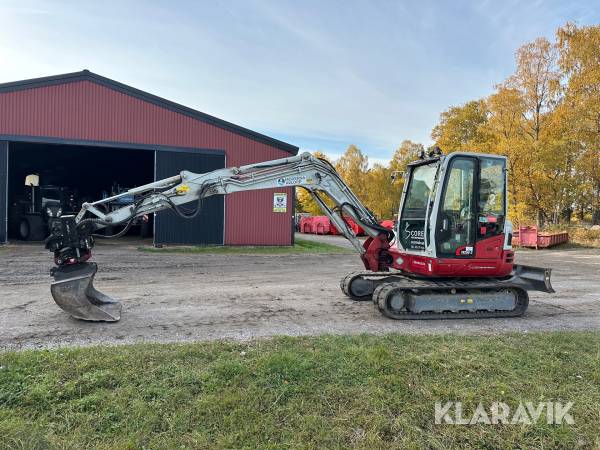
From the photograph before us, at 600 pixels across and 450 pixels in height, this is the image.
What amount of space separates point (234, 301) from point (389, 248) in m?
3.16

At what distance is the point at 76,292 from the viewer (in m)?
6.61

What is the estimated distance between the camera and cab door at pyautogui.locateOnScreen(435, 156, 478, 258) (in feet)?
24.5

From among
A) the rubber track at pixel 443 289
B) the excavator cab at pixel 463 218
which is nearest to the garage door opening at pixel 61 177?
the rubber track at pixel 443 289

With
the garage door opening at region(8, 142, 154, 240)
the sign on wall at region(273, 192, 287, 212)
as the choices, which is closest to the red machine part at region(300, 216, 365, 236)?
the garage door opening at region(8, 142, 154, 240)

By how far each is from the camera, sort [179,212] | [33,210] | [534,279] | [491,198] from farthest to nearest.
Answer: [33,210]
[534,279]
[491,198]
[179,212]

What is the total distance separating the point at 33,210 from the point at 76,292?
16.3m

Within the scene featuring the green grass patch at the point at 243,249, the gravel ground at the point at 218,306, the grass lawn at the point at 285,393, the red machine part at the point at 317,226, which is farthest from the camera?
the red machine part at the point at 317,226

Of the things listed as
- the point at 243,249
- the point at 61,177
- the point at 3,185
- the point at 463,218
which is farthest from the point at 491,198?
the point at 61,177

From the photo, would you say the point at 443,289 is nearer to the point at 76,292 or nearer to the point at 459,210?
the point at 459,210

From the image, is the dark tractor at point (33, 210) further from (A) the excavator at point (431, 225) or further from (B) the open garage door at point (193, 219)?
(A) the excavator at point (431, 225)

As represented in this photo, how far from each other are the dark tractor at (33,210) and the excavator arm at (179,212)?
14.6 m

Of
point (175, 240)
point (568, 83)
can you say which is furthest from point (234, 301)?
point (568, 83)

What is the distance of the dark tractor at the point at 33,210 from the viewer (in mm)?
20016

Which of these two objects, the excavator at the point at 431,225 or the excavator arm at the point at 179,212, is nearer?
the excavator arm at the point at 179,212
